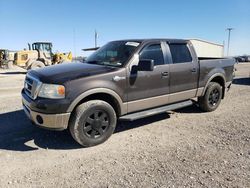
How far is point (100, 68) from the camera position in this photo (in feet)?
15.3

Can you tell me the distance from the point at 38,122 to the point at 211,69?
4469 mm

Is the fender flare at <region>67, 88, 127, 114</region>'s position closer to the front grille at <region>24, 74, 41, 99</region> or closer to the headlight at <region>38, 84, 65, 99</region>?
the headlight at <region>38, 84, 65, 99</region>

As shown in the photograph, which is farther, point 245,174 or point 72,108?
point 72,108

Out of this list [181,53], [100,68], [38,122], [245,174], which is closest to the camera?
[245,174]

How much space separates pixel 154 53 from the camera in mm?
5266

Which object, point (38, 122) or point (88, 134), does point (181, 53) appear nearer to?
point (88, 134)

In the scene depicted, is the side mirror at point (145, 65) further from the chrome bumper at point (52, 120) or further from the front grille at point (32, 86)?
the front grille at point (32, 86)

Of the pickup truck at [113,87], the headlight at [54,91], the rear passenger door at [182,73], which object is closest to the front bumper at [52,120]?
the pickup truck at [113,87]

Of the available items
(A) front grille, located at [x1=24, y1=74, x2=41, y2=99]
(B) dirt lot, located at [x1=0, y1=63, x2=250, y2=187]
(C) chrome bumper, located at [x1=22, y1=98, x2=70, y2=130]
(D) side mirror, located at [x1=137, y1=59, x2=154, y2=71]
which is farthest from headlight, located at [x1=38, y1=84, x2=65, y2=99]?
(D) side mirror, located at [x1=137, y1=59, x2=154, y2=71]

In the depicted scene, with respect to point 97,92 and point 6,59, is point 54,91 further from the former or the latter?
point 6,59

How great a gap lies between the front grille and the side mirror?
186 centimetres

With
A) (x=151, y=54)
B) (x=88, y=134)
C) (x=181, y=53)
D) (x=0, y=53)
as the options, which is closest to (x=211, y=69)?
(x=181, y=53)

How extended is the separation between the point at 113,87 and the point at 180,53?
2162 mm

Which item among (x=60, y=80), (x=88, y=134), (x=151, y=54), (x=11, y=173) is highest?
(x=151, y=54)
